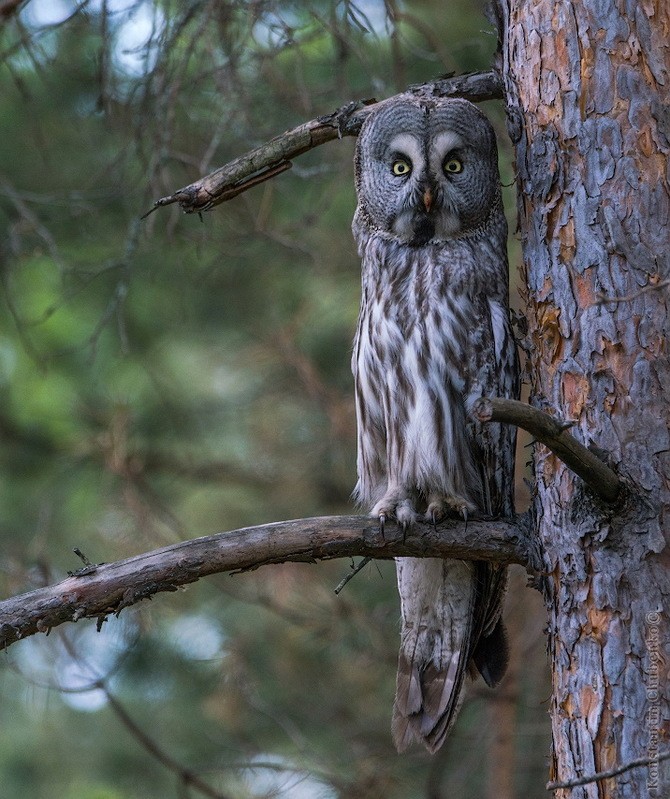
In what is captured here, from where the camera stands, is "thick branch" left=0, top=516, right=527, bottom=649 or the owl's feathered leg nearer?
"thick branch" left=0, top=516, right=527, bottom=649

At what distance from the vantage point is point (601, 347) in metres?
2.34

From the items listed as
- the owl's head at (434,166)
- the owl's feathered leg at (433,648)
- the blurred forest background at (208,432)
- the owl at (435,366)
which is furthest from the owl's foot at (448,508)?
the blurred forest background at (208,432)

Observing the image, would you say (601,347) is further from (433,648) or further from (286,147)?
(433,648)

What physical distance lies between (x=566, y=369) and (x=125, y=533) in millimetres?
2610

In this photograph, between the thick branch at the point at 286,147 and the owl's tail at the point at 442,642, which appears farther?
the owl's tail at the point at 442,642

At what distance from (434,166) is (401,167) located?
4.3 inches

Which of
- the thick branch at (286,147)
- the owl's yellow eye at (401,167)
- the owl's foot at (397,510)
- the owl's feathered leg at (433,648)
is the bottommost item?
the owl's feathered leg at (433,648)

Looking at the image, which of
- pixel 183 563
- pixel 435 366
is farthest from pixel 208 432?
pixel 183 563

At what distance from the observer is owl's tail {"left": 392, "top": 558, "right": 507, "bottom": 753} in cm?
294

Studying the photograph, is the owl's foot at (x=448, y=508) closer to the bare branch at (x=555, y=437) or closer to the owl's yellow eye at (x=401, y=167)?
the bare branch at (x=555, y=437)

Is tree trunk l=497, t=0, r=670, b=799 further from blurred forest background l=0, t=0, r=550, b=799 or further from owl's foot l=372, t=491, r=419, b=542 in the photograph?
blurred forest background l=0, t=0, r=550, b=799

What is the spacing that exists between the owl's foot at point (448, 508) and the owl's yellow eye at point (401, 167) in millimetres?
965

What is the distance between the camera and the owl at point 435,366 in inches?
112

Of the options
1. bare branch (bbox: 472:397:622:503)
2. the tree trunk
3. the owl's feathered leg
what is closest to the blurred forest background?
the owl's feathered leg
